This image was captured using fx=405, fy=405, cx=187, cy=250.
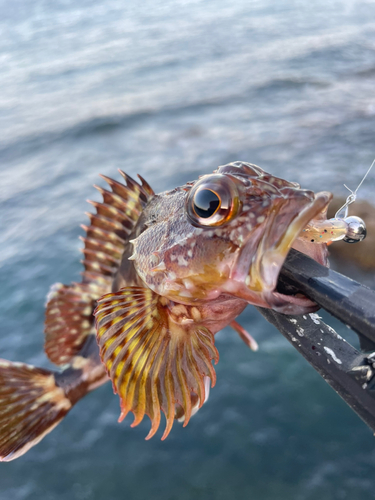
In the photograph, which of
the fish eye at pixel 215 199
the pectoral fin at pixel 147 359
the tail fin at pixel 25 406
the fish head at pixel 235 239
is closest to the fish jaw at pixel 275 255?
the fish head at pixel 235 239

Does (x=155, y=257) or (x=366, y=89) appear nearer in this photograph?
(x=155, y=257)

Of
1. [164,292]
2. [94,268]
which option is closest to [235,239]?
[164,292]

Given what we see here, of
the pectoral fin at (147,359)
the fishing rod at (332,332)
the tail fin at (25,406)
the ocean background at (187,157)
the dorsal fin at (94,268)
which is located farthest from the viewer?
the ocean background at (187,157)

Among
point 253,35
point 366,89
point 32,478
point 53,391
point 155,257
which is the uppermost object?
point 253,35

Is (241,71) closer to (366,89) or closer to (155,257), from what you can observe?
(366,89)

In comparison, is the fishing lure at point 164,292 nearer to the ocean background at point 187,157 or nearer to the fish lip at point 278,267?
the fish lip at point 278,267

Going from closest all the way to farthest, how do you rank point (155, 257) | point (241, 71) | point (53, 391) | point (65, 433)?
point (155, 257)
point (53, 391)
point (65, 433)
point (241, 71)

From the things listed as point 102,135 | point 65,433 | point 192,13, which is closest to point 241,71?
point 102,135
